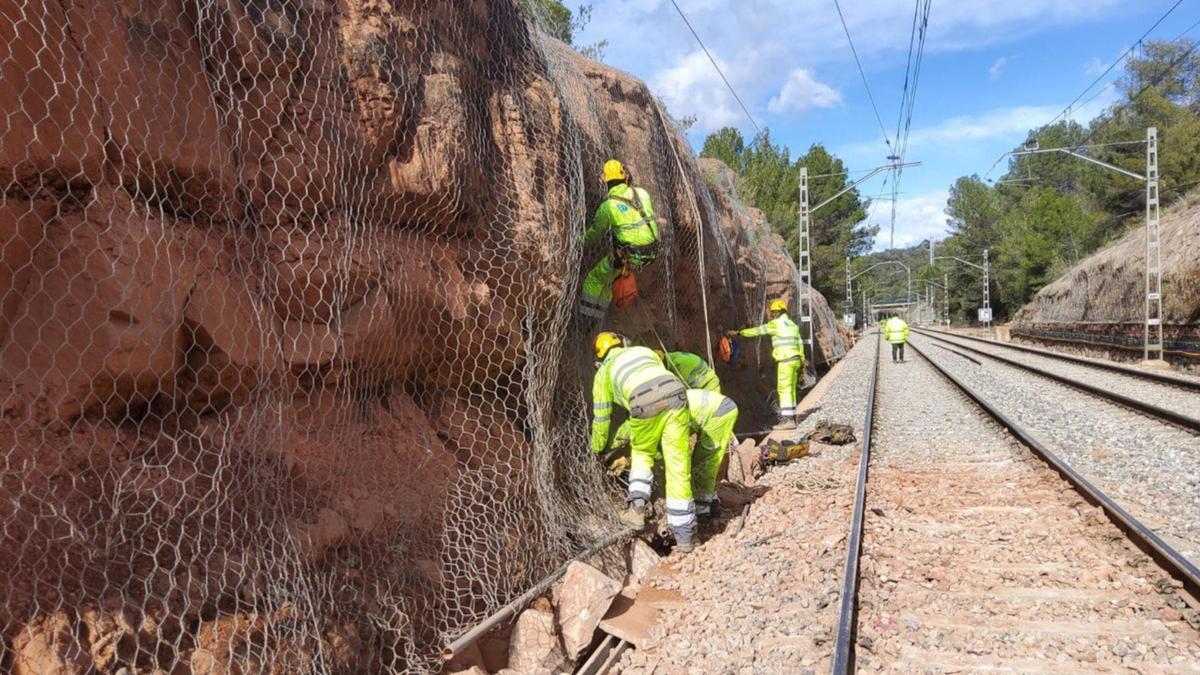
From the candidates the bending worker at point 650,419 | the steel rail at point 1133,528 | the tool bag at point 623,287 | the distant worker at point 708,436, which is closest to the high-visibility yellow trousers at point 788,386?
the steel rail at point 1133,528

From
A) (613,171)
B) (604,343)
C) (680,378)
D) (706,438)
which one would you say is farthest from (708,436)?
(613,171)

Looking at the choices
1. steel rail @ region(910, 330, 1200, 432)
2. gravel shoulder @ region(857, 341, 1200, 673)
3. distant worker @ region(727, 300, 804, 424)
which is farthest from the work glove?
steel rail @ region(910, 330, 1200, 432)

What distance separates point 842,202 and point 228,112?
47910mm

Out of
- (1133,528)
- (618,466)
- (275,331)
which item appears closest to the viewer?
(275,331)

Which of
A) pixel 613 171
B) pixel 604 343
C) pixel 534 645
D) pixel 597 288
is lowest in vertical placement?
pixel 534 645

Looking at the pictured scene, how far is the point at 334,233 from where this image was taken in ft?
11.4

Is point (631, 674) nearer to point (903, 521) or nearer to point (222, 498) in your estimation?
point (222, 498)

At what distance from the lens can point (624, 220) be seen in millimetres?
5875

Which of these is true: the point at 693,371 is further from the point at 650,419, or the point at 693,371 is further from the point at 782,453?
the point at 782,453

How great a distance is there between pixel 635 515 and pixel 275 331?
11.6 ft

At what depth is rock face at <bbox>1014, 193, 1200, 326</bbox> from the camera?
21.5m

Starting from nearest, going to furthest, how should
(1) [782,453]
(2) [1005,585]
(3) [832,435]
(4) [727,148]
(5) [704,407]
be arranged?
(2) [1005,585] → (5) [704,407] → (1) [782,453] → (3) [832,435] → (4) [727,148]

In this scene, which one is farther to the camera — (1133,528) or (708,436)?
(708,436)

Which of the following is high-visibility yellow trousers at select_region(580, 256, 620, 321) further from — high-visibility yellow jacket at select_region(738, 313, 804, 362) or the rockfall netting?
high-visibility yellow jacket at select_region(738, 313, 804, 362)
